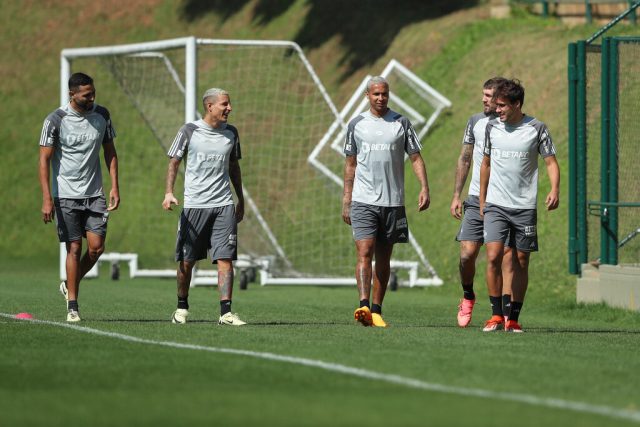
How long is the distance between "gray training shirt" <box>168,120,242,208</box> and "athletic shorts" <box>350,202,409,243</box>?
45.4 inches

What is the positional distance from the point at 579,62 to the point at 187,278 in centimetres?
591

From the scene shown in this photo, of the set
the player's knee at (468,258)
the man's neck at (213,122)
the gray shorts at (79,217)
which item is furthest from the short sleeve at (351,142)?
the gray shorts at (79,217)

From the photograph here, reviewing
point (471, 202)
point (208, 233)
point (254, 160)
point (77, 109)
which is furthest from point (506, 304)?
point (254, 160)

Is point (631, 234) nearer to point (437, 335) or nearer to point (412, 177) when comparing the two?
point (437, 335)

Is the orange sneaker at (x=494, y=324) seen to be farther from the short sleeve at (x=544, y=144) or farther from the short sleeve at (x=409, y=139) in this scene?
the short sleeve at (x=409, y=139)

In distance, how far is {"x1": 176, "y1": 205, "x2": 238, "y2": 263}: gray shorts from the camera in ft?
43.5

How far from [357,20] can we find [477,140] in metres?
20.9

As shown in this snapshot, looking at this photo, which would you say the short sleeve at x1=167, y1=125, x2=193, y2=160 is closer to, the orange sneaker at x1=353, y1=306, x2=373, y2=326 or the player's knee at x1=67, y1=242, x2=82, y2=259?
the player's knee at x1=67, y1=242, x2=82, y2=259

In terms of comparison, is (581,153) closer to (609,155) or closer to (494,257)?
(609,155)

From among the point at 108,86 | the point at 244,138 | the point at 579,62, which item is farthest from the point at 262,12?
the point at 579,62

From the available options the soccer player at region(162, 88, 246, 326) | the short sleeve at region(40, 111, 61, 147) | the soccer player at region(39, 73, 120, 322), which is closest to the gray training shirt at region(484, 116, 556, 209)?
the soccer player at region(162, 88, 246, 326)

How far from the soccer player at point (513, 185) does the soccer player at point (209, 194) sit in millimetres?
2165

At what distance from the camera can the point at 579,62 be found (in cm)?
1722

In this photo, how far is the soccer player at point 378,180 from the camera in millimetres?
13586
